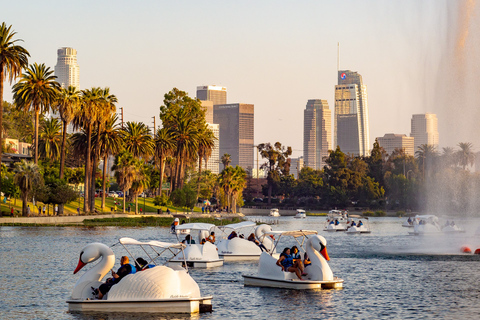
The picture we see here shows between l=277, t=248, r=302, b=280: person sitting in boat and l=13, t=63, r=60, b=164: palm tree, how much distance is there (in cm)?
7065

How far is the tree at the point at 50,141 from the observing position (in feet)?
494

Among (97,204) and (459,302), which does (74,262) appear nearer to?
(459,302)

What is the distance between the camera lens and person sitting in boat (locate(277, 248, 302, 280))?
99.7ft

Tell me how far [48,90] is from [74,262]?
5884cm

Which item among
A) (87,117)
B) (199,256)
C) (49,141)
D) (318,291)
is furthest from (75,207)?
(318,291)

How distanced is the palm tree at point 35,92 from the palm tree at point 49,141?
5368cm

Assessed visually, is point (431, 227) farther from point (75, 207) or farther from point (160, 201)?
point (160, 201)

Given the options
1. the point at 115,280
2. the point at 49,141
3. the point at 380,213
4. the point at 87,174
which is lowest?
the point at 115,280

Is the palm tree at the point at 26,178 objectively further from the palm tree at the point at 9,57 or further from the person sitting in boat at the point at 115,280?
the person sitting in boat at the point at 115,280

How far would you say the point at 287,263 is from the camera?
30984 mm

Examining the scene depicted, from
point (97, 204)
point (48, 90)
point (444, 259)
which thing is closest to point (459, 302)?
point (444, 259)

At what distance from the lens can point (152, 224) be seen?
311 ft

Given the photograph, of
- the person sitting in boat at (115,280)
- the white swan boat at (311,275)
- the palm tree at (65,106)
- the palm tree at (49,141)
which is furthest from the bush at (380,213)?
the person sitting in boat at (115,280)

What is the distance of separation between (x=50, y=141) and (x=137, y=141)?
108 ft
